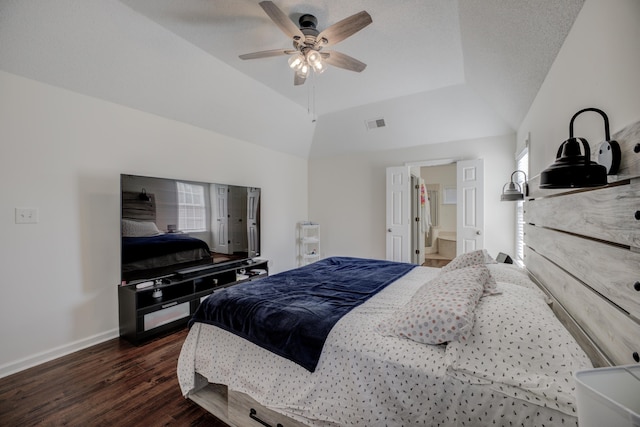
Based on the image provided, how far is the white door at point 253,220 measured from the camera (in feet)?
13.0

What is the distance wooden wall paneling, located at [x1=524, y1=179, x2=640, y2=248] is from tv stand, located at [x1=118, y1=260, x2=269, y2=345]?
125 inches

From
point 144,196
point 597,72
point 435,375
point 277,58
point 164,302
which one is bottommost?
point 164,302

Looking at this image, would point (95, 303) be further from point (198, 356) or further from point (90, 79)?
point (90, 79)

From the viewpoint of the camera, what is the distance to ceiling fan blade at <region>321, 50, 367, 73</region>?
217cm

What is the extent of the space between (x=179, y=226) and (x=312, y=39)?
2.36 m

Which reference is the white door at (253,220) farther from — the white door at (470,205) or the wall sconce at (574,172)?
the wall sconce at (574,172)

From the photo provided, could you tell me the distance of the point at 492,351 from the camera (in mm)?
1030

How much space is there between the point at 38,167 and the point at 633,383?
361cm

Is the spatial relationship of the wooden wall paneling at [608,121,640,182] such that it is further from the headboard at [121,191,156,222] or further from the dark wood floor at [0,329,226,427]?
the headboard at [121,191,156,222]

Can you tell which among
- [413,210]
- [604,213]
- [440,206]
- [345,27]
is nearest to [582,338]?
[604,213]

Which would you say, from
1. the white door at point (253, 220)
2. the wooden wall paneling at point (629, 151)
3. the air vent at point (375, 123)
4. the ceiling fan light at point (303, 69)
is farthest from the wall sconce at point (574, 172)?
the white door at point (253, 220)

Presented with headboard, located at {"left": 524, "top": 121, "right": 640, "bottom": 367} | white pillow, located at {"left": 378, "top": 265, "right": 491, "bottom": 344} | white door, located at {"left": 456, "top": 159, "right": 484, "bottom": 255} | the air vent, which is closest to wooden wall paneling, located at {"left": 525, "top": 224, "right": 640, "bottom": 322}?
headboard, located at {"left": 524, "top": 121, "right": 640, "bottom": 367}

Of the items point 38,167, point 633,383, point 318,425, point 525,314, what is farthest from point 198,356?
point 38,167

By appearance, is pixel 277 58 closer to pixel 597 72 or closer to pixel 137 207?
pixel 137 207
